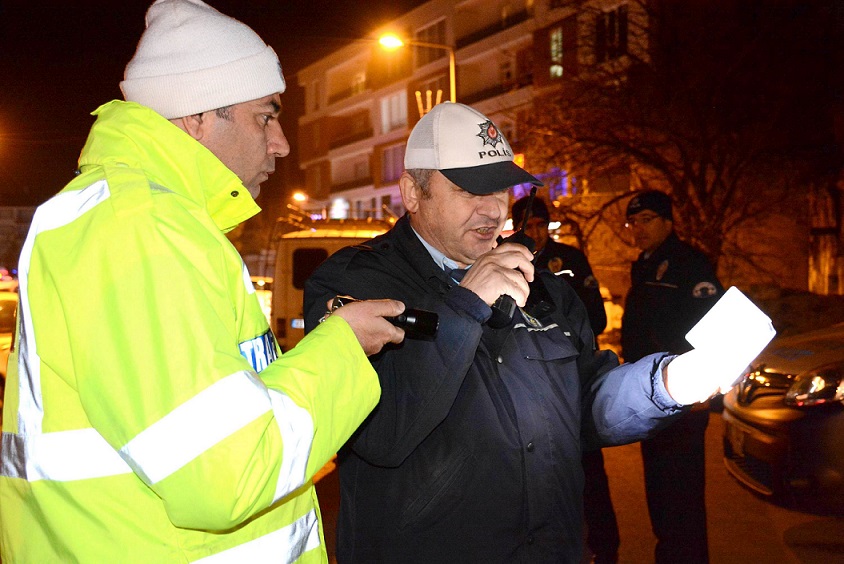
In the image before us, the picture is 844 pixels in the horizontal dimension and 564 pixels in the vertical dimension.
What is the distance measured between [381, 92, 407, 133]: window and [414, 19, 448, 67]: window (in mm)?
3411

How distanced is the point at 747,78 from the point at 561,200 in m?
4.32

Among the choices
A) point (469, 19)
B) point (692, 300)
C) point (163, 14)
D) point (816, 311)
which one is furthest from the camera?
point (469, 19)

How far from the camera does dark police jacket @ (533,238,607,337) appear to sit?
582 centimetres

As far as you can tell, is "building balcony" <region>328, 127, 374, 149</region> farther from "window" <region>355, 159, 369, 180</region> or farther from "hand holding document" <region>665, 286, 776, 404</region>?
"hand holding document" <region>665, 286, 776, 404</region>

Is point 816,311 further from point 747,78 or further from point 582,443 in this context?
point 582,443

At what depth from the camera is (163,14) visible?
171cm

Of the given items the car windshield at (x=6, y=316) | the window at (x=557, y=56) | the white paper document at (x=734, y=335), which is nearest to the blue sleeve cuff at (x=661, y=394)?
the white paper document at (x=734, y=335)

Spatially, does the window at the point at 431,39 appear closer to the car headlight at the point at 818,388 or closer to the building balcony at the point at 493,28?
the building balcony at the point at 493,28

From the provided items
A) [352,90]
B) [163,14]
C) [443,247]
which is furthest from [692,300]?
[352,90]

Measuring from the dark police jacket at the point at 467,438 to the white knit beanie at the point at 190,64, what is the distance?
0.77 meters

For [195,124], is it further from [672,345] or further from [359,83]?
[359,83]

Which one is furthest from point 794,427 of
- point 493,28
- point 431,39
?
point 431,39

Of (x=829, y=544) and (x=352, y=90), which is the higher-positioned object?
(x=352, y=90)

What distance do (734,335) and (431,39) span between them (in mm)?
43383
